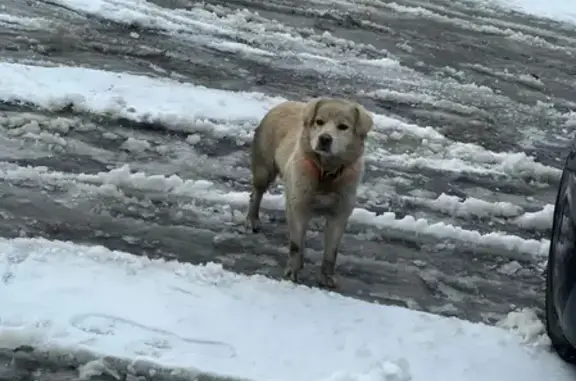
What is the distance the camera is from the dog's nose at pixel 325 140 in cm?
539

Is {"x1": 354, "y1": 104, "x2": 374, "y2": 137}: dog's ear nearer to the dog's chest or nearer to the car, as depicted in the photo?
the dog's chest

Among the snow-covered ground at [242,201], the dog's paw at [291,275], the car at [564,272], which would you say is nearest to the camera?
the car at [564,272]

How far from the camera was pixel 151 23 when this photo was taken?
11617 mm

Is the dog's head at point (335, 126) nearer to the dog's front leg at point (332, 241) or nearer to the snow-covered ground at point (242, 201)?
the dog's front leg at point (332, 241)

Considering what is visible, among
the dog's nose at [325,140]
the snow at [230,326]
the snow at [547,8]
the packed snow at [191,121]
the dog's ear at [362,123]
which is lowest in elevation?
the snow at [230,326]

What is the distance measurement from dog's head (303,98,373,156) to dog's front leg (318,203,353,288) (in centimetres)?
41

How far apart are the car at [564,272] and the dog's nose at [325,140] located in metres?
1.26

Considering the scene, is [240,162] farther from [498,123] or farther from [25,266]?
[498,123]

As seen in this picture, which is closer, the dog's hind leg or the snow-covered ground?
the snow-covered ground

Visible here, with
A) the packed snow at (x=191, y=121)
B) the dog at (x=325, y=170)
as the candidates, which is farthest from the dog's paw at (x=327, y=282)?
the packed snow at (x=191, y=121)

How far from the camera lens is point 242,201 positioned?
7035mm

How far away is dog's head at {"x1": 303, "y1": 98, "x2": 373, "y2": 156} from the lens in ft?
17.7

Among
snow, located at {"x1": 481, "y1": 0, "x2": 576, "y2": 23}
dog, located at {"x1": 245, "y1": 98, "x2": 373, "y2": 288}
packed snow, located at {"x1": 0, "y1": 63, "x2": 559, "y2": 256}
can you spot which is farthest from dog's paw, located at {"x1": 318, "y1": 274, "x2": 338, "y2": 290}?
snow, located at {"x1": 481, "y1": 0, "x2": 576, "y2": 23}

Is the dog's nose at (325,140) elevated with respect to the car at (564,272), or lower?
elevated
